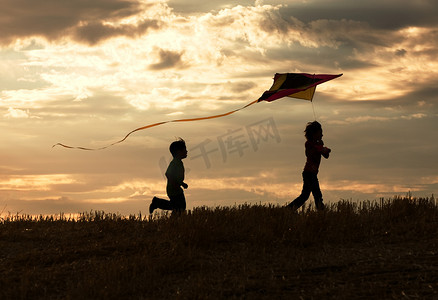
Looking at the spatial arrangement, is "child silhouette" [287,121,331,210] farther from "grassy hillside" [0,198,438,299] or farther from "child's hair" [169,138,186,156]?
"child's hair" [169,138,186,156]

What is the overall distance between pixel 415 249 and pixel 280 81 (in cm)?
551

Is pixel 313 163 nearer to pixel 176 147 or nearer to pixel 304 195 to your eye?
pixel 304 195

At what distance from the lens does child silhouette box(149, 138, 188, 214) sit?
1262 cm

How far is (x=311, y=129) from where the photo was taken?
499 inches

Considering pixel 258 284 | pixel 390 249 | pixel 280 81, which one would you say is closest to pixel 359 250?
pixel 390 249

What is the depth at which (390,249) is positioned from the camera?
984 cm

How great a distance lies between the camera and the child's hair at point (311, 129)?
1266 cm

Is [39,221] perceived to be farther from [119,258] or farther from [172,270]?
[172,270]

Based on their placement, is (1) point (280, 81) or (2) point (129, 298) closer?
(2) point (129, 298)

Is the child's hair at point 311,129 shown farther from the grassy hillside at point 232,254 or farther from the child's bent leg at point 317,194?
the grassy hillside at point 232,254

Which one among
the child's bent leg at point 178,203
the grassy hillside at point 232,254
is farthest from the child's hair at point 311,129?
the child's bent leg at point 178,203

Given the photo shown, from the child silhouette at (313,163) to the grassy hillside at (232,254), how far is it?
58 cm

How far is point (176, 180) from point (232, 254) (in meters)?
3.27

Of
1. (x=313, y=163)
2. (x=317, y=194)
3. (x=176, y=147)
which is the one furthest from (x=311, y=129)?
(x=176, y=147)
